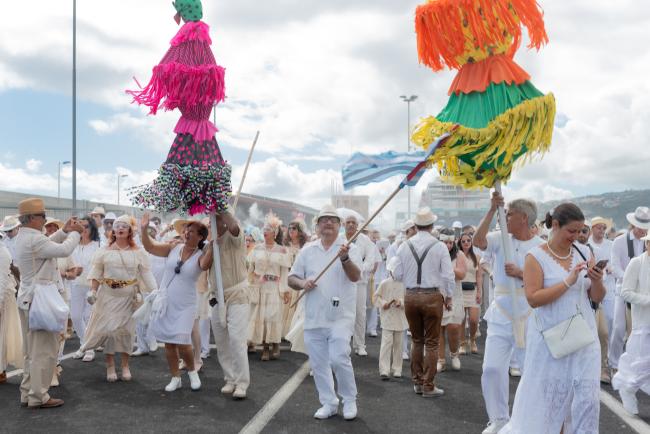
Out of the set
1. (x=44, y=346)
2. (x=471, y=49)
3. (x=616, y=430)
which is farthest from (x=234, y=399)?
(x=471, y=49)

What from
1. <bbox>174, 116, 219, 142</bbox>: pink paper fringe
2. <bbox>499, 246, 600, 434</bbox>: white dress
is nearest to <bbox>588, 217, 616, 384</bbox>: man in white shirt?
<bbox>499, 246, 600, 434</bbox>: white dress

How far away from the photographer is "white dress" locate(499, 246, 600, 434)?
3.89 meters

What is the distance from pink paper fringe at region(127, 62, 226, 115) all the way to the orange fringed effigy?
2.45 metres

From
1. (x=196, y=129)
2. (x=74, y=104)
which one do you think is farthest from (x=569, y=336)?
(x=74, y=104)

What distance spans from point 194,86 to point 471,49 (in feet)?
9.96

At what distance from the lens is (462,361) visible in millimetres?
9047

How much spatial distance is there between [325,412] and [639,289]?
3574 millimetres

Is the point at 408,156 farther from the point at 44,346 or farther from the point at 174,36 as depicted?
the point at 44,346

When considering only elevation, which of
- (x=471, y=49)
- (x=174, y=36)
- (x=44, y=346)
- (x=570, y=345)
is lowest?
(x=44, y=346)

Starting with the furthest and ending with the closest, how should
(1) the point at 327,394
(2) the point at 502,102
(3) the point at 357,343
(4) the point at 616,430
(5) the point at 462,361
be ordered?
(3) the point at 357,343
(5) the point at 462,361
(1) the point at 327,394
(4) the point at 616,430
(2) the point at 502,102

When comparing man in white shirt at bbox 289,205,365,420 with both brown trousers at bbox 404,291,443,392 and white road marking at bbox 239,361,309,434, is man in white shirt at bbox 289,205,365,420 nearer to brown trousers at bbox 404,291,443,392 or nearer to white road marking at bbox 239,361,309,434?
white road marking at bbox 239,361,309,434

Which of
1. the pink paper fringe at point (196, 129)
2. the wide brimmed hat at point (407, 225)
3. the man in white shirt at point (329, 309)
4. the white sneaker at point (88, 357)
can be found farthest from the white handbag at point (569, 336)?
the white sneaker at point (88, 357)

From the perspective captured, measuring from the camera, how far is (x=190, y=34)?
22.2 feet

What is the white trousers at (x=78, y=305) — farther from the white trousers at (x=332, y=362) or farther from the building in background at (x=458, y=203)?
the building in background at (x=458, y=203)
